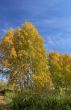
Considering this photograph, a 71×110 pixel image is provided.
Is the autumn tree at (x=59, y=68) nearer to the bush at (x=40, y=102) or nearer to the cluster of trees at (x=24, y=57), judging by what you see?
the cluster of trees at (x=24, y=57)

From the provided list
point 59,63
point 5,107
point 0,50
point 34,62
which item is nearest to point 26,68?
point 34,62

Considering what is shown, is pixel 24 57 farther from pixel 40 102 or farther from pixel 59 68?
Result: pixel 40 102

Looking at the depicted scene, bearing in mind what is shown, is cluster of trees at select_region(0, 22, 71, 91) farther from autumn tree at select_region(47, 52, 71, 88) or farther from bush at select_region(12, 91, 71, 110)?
bush at select_region(12, 91, 71, 110)

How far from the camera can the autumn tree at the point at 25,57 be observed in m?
40.3

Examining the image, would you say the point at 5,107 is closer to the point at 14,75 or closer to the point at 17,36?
the point at 14,75

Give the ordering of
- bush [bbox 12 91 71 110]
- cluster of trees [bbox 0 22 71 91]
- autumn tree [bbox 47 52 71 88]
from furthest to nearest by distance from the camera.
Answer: autumn tree [bbox 47 52 71 88], cluster of trees [bbox 0 22 71 91], bush [bbox 12 91 71 110]

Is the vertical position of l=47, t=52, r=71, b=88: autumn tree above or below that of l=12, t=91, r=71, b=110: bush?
above

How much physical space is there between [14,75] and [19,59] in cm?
208

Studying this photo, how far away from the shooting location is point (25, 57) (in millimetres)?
41000

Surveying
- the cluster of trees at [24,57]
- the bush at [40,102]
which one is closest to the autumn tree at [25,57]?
the cluster of trees at [24,57]

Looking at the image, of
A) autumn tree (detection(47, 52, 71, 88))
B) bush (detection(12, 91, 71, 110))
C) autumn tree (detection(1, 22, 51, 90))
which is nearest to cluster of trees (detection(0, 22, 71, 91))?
autumn tree (detection(1, 22, 51, 90))

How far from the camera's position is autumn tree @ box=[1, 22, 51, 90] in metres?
40.3

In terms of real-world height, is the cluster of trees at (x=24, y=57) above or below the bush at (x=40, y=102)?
above

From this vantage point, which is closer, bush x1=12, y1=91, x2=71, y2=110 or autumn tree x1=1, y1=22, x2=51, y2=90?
bush x1=12, y1=91, x2=71, y2=110
